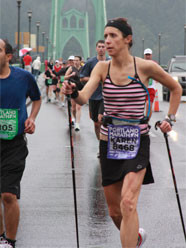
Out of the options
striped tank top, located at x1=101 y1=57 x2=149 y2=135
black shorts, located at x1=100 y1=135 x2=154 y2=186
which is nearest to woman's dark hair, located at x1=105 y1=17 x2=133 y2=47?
striped tank top, located at x1=101 y1=57 x2=149 y2=135

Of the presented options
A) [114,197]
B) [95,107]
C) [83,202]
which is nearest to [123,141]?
[114,197]

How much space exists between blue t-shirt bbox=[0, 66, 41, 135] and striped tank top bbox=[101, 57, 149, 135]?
2.34 ft

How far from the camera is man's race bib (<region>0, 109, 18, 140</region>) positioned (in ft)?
17.1

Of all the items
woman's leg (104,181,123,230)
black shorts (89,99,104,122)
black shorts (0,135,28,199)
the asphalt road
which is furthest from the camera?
black shorts (89,99,104,122)

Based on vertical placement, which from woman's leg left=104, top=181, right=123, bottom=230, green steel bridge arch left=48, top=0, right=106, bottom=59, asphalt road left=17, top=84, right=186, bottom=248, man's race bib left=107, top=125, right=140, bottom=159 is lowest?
green steel bridge arch left=48, top=0, right=106, bottom=59

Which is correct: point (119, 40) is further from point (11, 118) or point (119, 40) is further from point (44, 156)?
point (44, 156)

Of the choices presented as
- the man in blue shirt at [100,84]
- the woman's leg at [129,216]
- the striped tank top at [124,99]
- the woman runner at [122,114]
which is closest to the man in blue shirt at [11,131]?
the woman runner at [122,114]

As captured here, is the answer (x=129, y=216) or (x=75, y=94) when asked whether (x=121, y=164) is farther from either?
(x=75, y=94)

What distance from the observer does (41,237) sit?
5801 millimetres

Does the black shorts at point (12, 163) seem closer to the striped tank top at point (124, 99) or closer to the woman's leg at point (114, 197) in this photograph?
the woman's leg at point (114, 197)

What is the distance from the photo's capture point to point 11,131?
5.24 metres

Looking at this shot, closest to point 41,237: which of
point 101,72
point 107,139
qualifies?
point 107,139

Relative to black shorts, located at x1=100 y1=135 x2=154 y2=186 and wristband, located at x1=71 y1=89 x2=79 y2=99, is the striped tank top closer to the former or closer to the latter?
black shorts, located at x1=100 y1=135 x2=154 y2=186

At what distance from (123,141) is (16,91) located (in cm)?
93
